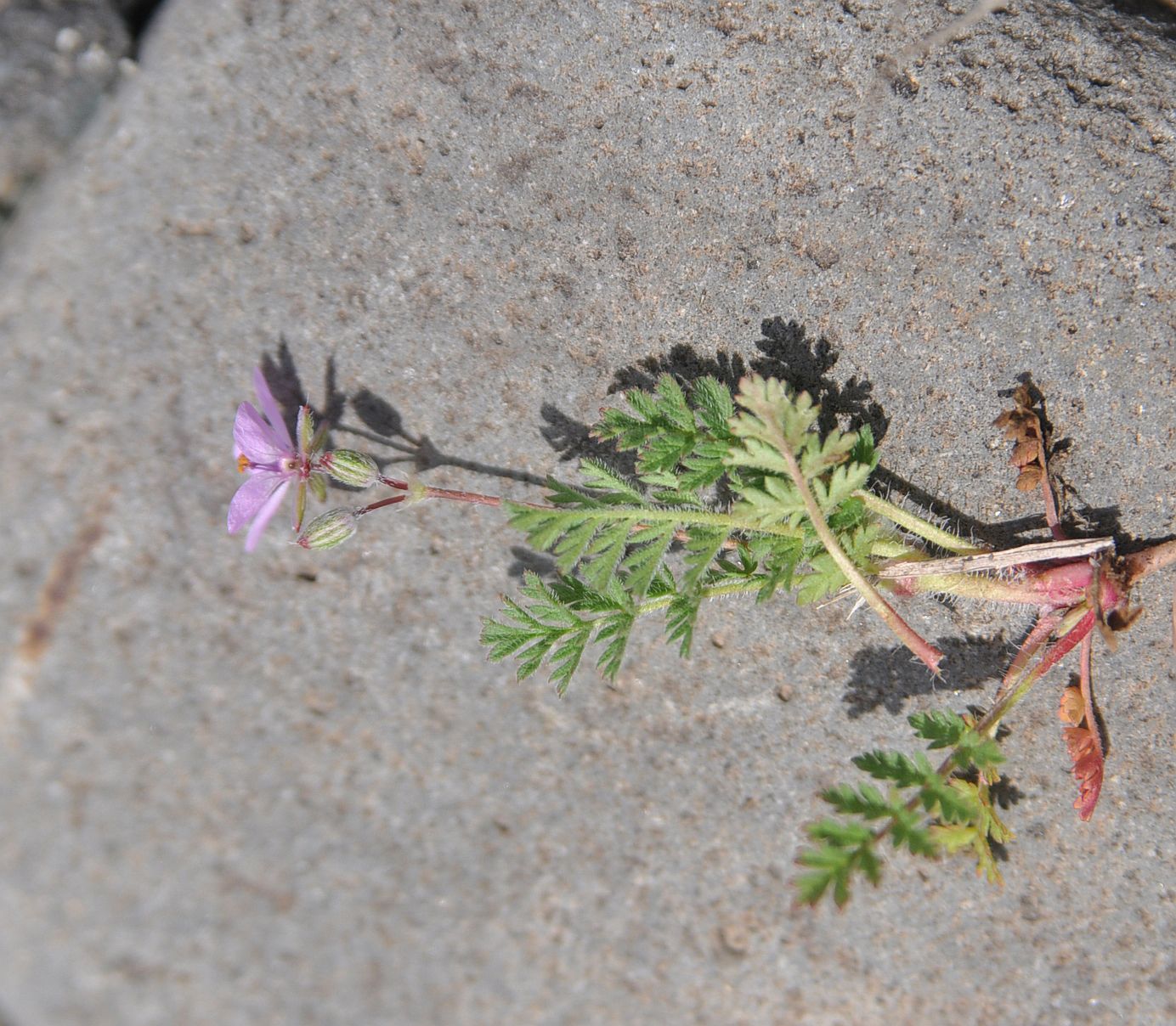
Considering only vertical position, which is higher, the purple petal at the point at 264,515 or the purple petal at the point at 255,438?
the purple petal at the point at 255,438

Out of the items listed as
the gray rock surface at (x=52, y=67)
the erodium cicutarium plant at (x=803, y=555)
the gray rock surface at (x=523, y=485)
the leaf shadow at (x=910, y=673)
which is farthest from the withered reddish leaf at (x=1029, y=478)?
the gray rock surface at (x=52, y=67)

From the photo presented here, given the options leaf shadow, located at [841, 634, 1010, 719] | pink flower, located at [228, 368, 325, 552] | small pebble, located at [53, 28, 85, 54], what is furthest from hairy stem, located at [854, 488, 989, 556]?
small pebble, located at [53, 28, 85, 54]

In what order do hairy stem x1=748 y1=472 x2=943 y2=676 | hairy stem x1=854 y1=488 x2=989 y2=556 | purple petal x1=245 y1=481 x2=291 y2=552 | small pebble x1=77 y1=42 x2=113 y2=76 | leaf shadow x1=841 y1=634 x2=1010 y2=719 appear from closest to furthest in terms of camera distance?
hairy stem x1=748 y1=472 x2=943 y2=676 → hairy stem x1=854 y1=488 x2=989 y2=556 → purple petal x1=245 y1=481 x2=291 y2=552 → leaf shadow x1=841 y1=634 x2=1010 y2=719 → small pebble x1=77 y1=42 x2=113 y2=76

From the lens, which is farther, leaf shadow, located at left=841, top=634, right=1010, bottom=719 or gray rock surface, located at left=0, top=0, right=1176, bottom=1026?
leaf shadow, located at left=841, top=634, right=1010, bottom=719

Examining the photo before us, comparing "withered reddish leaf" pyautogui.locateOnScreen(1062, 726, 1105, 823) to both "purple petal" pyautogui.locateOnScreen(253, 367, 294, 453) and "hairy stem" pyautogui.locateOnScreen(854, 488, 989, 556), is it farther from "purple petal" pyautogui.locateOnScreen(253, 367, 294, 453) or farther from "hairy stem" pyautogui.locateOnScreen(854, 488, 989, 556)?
"purple petal" pyautogui.locateOnScreen(253, 367, 294, 453)

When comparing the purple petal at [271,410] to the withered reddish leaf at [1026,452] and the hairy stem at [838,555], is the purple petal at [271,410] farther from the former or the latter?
the withered reddish leaf at [1026,452]

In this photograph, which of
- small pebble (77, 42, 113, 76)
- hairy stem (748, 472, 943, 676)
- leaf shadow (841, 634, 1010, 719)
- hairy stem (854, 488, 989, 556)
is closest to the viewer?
hairy stem (748, 472, 943, 676)
